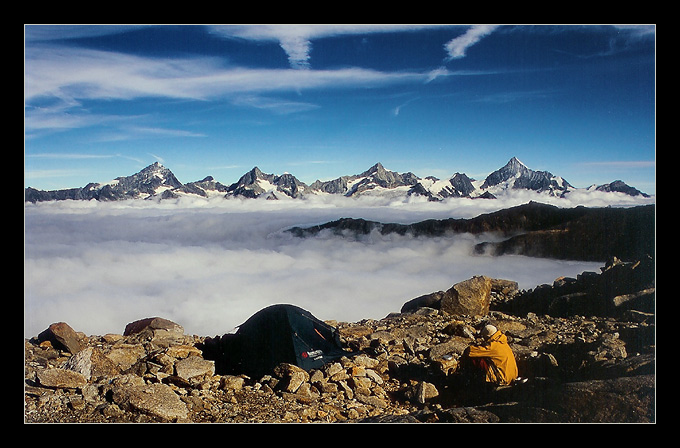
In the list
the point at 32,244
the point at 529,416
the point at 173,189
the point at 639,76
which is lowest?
the point at 529,416

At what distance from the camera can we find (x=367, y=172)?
652 cm

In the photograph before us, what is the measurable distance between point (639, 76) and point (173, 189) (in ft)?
21.4

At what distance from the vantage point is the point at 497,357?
15.6ft

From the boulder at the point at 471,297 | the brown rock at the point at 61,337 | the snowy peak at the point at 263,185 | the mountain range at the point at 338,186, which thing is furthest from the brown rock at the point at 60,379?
the boulder at the point at 471,297

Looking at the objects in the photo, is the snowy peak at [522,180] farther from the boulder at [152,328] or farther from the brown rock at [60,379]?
the brown rock at [60,379]

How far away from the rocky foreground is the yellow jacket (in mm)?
146

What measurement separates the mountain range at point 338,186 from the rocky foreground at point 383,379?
1740 millimetres

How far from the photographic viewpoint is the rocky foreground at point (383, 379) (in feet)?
15.2

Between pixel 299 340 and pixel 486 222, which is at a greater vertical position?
pixel 486 222

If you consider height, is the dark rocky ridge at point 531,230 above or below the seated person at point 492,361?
above

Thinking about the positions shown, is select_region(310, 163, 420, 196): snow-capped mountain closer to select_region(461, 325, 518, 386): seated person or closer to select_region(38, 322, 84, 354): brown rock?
select_region(461, 325, 518, 386): seated person
